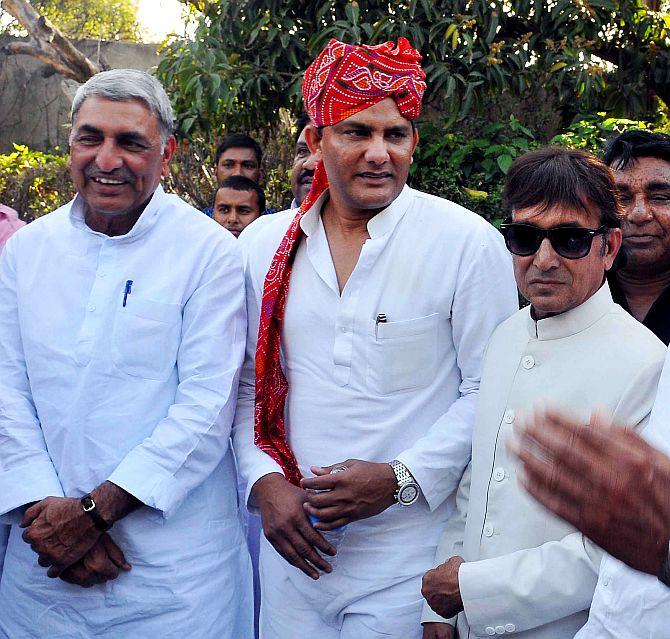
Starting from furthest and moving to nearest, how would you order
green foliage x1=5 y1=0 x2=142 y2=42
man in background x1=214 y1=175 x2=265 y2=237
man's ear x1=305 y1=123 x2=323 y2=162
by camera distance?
green foliage x1=5 y1=0 x2=142 y2=42, man in background x1=214 y1=175 x2=265 y2=237, man's ear x1=305 y1=123 x2=323 y2=162

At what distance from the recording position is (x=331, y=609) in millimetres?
2830

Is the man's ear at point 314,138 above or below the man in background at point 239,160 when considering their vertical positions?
above

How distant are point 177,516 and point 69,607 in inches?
17.4

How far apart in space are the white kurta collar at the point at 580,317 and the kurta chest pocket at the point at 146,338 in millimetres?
1163

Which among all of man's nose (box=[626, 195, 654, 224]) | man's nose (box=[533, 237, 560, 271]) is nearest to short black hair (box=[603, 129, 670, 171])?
man's nose (box=[626, 195, 654, 224])

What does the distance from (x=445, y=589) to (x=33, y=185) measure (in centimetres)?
905

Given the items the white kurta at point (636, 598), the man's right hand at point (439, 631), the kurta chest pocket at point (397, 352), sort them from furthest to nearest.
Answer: the kurta chest pocket at point (397, 352) → the man's right hand at point (439, 631) → the white kurta at point (636, 598)

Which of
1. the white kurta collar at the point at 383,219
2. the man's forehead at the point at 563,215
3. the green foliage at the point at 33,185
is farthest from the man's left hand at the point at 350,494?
the green foliage at the point at 33,185

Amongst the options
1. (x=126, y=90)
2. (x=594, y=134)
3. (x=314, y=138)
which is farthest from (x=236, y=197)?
(x=126, y=90)

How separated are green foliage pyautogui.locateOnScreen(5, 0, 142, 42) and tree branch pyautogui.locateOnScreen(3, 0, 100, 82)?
8.78 m

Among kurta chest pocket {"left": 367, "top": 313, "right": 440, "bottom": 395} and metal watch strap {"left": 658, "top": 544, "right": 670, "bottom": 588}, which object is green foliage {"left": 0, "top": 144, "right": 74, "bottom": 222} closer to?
kurta chest pocket {"left": 367, "top": 313, "right": 440, "bottom": 395}

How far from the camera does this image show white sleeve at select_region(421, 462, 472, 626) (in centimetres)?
267

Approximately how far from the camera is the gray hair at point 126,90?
9.71 ft

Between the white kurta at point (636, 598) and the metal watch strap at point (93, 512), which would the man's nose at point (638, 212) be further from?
the metal watch strap at point (93, 512)
